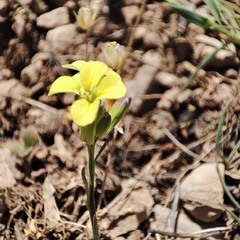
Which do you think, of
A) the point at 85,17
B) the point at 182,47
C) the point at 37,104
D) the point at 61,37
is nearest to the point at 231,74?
the point at 182,47

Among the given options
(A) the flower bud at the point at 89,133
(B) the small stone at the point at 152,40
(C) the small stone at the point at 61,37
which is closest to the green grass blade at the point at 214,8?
(B) the small stone at the point at 152,40

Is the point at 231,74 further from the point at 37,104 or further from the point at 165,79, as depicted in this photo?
the point at 37,104

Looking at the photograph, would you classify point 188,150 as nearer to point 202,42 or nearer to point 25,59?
point 202,42

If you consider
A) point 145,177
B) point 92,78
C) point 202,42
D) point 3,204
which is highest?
point 92,78

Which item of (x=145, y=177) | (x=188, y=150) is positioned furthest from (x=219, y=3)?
(x=145, y=177)

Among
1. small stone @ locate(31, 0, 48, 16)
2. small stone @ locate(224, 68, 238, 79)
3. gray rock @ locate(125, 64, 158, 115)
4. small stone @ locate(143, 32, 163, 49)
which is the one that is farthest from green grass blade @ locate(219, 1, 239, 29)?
small stone @ locate(31, 0, 48, 16)

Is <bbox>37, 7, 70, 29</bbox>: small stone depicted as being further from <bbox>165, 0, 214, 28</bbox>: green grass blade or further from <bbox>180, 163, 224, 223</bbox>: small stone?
<bbox>180, 163, 224, 223</bbox>: small stone
